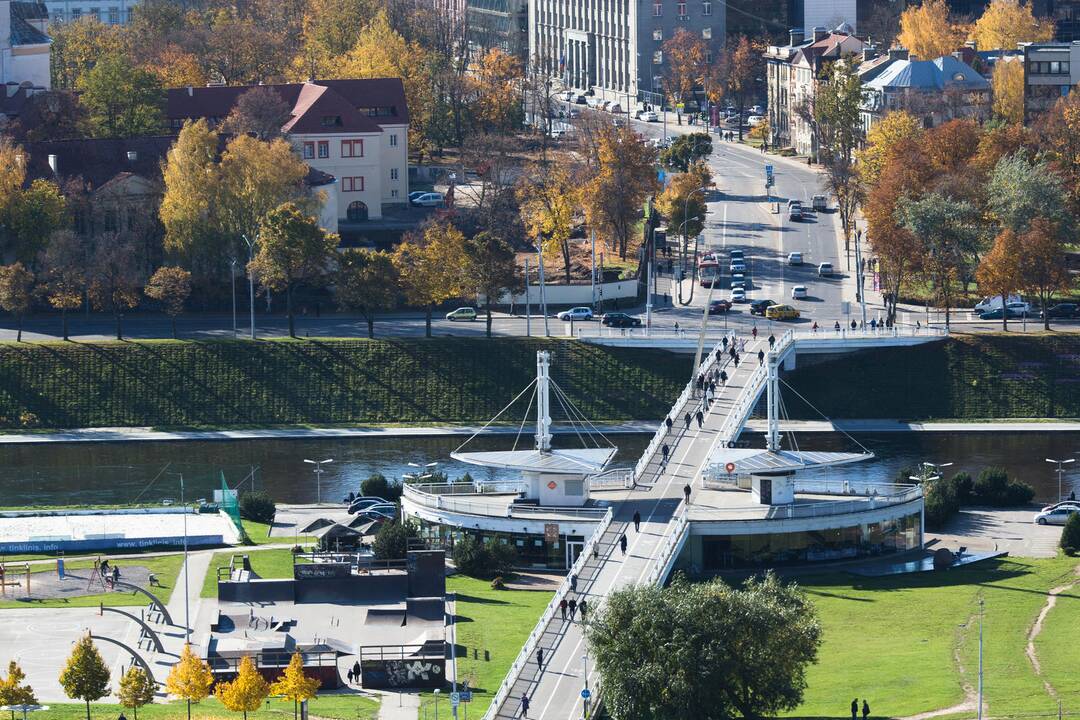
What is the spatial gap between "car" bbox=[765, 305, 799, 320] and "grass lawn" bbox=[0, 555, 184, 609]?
51596 millimetres

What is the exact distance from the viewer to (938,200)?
140000mm

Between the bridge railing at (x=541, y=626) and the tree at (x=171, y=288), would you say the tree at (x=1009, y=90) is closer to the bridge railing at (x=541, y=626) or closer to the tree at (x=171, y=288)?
the tree at (x=171, y=288)

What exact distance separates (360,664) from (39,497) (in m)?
37.1

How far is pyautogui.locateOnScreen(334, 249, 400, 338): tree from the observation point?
137000 millimetres

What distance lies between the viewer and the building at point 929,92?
17462 centimetres

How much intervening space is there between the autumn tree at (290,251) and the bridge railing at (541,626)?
139 ft

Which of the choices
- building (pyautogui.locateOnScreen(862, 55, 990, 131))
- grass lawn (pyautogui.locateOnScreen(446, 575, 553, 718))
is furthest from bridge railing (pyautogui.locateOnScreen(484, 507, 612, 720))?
building (pyautogui.locateOnScreen(862, 55, 990, 131))

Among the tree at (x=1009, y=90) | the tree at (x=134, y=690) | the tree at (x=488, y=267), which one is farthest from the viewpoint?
the tree at (x=1009, y=90)

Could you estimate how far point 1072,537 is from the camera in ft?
327

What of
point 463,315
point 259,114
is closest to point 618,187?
point 463,315

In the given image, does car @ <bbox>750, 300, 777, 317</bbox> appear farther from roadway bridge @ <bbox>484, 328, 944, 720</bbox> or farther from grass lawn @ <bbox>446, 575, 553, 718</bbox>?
grass lawn @ <bbox>446, 575, 553, 718</bbox>

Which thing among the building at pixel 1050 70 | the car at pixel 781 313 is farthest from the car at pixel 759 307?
the building at pixel 1050 70

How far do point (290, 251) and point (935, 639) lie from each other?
201 ft

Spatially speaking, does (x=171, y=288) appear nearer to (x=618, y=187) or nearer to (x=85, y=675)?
(x=618, y=187)
